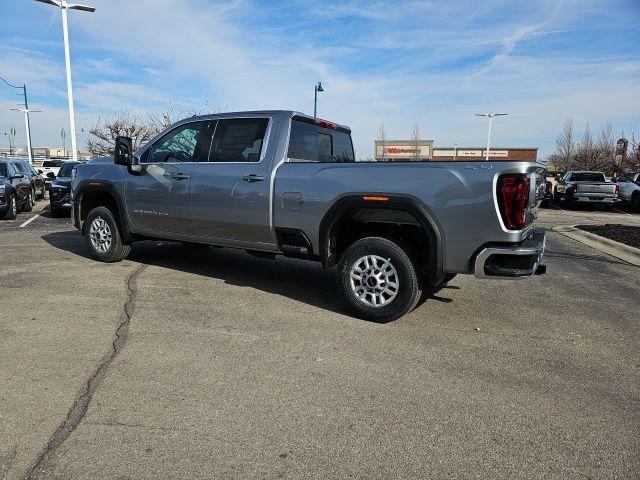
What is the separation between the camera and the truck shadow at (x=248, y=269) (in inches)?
224

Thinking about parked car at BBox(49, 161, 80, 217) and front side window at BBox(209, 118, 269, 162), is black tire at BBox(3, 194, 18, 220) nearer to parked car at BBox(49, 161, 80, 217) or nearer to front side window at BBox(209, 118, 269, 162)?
parked car at BBox(49, 161, 80, 217)

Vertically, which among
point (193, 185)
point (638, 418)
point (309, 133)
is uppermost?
point (309, 133)

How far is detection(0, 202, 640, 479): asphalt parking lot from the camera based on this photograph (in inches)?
101

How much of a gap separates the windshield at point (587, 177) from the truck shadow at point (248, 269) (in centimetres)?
1751

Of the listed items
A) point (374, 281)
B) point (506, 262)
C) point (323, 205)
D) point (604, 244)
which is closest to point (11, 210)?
point (323, 205)

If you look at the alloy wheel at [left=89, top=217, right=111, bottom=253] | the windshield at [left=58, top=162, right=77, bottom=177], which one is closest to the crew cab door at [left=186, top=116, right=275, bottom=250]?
the alloy wheel at [left=89, top=217, right=111, bottom=253]

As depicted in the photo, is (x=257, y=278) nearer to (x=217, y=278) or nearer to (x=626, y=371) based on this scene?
(x=217, y=278)

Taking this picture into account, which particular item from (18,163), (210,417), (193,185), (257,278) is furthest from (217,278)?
(18,163)

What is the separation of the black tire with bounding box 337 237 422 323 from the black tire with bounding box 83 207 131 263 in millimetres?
3622

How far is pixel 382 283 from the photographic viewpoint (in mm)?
4660

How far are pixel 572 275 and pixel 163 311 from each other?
5.61 meters

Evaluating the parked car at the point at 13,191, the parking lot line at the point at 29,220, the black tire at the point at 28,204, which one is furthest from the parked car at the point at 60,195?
the black tire at the point at 28,204

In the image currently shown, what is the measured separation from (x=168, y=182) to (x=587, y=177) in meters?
19.9

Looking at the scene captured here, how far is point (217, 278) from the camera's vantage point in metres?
6.31
